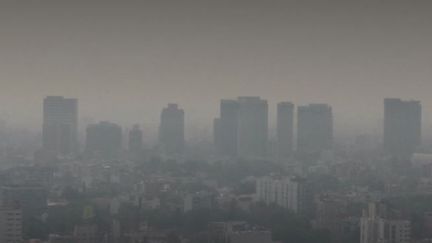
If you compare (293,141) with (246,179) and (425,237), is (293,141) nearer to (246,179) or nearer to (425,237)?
(246,179)

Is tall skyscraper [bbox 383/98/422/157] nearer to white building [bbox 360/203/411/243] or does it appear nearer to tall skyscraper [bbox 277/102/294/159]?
tall skyscraper [bbox 277/102/294/159]

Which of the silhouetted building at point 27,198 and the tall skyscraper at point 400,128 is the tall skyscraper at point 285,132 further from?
the silhouetted building at point 27,198

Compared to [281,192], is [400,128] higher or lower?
higher

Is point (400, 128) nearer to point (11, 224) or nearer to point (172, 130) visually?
point (172, 130)

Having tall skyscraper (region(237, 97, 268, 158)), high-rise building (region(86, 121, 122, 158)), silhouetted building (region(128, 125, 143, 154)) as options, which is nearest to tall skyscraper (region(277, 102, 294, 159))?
tall skyscraper (region(237, 97, 268, 158))

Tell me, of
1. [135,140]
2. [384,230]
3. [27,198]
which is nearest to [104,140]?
[135,140]

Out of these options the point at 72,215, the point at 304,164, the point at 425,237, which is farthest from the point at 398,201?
the point at 304,164
